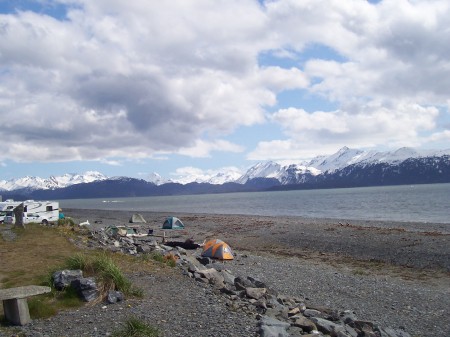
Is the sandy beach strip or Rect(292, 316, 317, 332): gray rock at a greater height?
Rect(292, 316, 317, 332): gray rock

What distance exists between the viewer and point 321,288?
18016 millimetres

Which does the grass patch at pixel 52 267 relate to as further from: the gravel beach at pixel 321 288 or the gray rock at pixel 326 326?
the gray rock at pixel 326 326

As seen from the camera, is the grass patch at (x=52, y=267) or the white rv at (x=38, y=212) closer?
the grass patch at (x=52, y=267)

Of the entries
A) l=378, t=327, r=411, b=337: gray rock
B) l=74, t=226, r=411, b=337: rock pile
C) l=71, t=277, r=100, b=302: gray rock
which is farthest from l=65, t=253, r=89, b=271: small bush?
l=378, t=327, r=411, b=337: gray rock

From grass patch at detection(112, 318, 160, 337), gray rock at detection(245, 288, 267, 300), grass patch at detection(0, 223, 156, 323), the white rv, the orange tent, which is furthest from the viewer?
the white rv

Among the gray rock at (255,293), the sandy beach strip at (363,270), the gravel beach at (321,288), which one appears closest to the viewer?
the gravel beach at (321,288)

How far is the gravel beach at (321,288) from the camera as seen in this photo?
991 centimetres

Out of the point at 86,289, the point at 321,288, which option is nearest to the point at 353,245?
the point at 321,288

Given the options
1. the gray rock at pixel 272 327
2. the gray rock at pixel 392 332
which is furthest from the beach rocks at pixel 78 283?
the gray rock at pixel 392 332

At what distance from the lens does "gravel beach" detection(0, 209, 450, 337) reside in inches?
390

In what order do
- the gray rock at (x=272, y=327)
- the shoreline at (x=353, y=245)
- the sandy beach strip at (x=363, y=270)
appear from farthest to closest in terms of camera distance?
the shoreline at (x=353, y=245), the sandy beach strip at (x=363, y=270), the gray rock at (x=272, y=327)

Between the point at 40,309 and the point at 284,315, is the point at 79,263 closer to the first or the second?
the point at 40,309

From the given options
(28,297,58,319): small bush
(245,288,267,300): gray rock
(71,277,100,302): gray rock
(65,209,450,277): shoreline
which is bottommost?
(65,209,450,277): shoreline

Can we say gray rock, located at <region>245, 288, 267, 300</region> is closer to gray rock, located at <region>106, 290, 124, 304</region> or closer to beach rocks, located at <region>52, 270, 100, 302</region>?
gray rock, located at <region>106, 290, 124, 304</region>
